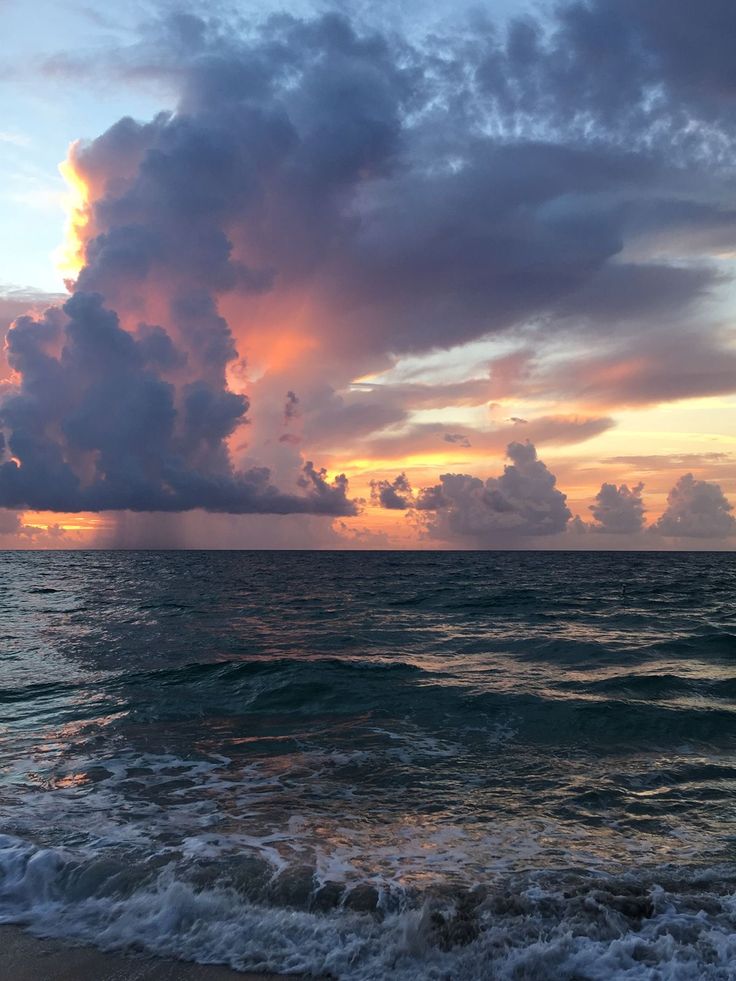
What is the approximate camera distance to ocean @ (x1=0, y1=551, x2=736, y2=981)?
6176 millimetres

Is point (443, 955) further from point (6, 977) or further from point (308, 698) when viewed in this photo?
point (308, 698)

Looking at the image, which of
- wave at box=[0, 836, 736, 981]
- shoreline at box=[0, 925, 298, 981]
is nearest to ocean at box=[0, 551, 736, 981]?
wave at box=[0, 836, 736, 981]

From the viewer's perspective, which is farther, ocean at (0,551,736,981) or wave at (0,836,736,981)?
ocean at (0,551,736,981)

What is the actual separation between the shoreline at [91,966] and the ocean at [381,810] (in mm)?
160

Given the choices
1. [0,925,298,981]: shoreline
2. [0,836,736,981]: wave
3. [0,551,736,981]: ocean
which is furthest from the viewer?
[0,551,736,981]: ocean

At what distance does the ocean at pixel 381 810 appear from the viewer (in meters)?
6.18

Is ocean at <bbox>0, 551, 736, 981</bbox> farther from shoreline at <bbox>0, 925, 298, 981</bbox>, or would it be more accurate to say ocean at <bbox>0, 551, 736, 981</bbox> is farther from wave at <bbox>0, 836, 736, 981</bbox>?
shoreline at <bbox>0, 925, 298, 981</bbox>

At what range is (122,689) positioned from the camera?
17406mm

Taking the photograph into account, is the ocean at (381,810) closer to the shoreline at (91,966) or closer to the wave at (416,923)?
the wave at (416,923)

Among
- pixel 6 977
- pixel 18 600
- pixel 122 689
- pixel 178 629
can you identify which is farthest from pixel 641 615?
pixel 18 600

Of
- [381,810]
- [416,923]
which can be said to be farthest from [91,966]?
[381,810]

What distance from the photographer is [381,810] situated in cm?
931

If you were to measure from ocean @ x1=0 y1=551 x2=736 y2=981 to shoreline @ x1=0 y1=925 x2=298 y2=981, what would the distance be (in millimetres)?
160

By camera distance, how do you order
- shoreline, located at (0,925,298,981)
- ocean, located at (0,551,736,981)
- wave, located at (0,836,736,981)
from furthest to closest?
ocean, located at (0,551,736,981) < wave, located at (0,836,736,981) < shoreline, located at (0,925,298,981)
